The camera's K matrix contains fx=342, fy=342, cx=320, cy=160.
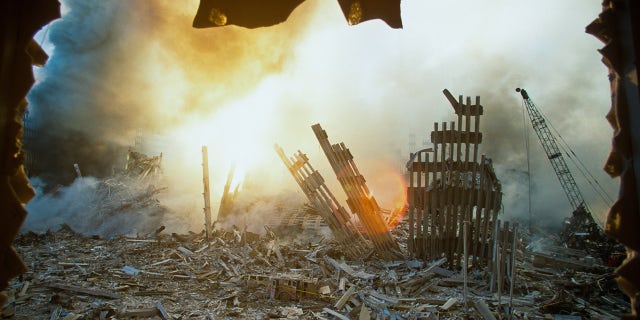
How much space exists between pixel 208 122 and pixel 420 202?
25.2 metres

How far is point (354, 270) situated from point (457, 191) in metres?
3.28

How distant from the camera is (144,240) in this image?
488 inches

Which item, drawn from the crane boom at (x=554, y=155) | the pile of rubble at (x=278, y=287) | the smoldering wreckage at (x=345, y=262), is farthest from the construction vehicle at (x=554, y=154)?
the pile of rubble at (x=278, y=287)

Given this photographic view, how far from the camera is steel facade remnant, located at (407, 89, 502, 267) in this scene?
7950 mm

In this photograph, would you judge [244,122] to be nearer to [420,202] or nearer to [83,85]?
[83,85]

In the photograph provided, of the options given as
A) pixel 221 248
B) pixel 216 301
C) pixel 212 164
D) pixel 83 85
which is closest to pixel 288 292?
pixel 216 301

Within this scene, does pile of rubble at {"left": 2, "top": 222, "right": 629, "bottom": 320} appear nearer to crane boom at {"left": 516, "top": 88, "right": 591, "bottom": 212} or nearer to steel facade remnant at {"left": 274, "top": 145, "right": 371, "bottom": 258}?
steel facade remnant at {"left": 274, "top": 145, "right": 371, "bottom": 258}

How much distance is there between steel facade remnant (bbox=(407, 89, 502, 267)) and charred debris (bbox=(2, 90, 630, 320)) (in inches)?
1.1

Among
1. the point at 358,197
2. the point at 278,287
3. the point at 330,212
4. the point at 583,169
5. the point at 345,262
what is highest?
the point at 583,169

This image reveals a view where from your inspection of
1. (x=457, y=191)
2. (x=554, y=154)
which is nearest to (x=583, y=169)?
(x=554, y=154)

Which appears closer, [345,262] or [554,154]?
[345,262]

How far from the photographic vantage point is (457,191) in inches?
325

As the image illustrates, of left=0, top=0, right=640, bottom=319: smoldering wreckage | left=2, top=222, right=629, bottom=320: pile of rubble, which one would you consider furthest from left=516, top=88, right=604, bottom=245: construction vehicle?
left=2, top=222, right=629, bottom=320: pile of rubble

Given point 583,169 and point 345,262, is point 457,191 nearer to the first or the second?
point 345,262
